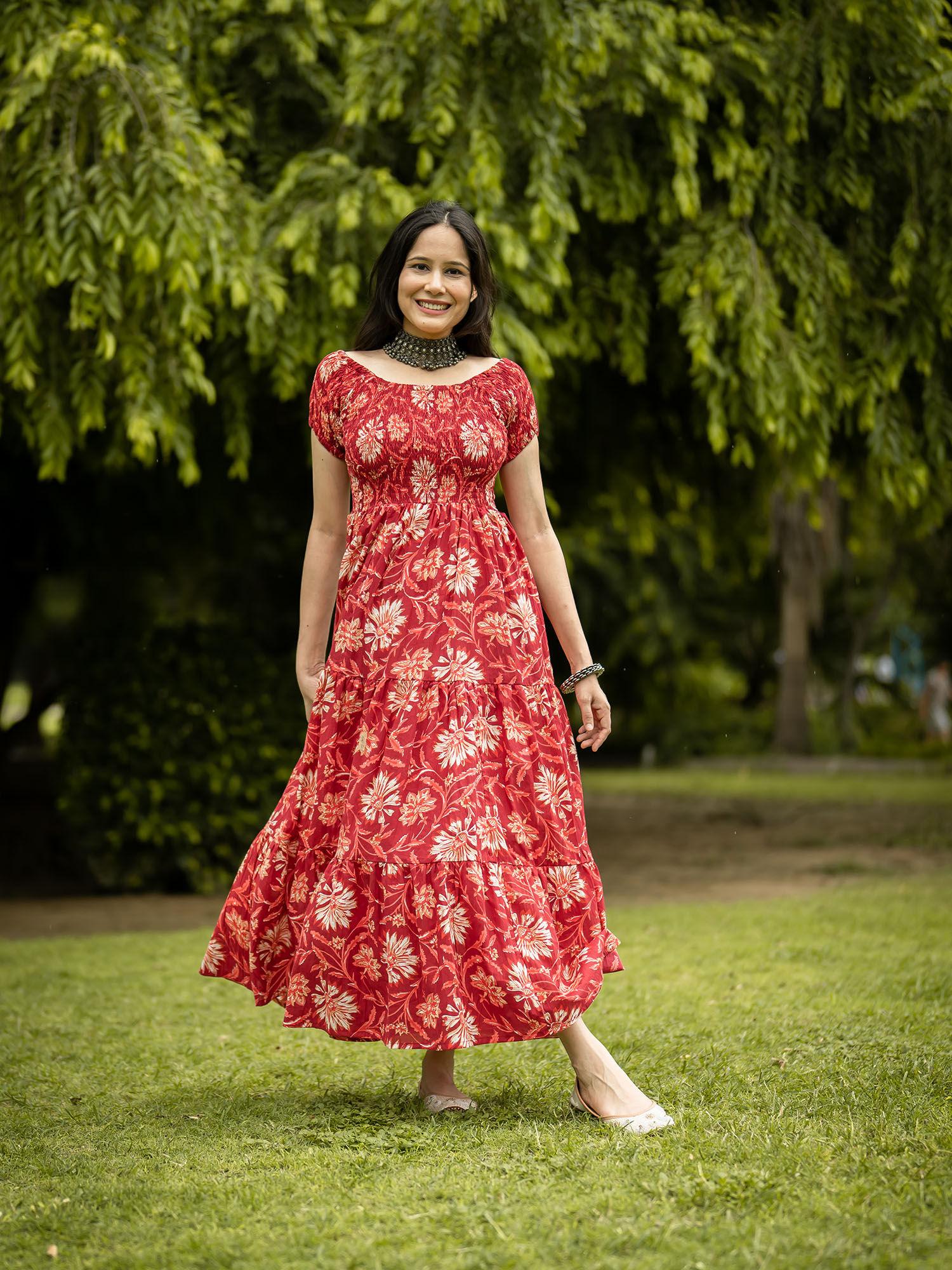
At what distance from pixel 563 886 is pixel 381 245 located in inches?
154

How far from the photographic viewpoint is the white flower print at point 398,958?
3307mm

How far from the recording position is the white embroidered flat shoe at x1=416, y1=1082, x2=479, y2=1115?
3.60 m

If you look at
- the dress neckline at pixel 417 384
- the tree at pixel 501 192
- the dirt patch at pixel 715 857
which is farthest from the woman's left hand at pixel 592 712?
the dirt patch at pixel 715 857

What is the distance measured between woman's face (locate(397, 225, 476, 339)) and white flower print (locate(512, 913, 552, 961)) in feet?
4.90

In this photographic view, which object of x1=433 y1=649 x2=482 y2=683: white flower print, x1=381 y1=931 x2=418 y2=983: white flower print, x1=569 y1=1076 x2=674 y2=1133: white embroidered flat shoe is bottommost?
x1=569 y1=1076 x2=674 y2=1133: white embroidered flat shoe

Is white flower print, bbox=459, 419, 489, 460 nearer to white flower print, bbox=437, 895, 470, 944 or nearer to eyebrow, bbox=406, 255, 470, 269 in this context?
eyebrow, bbox=406, 255, 470, 269

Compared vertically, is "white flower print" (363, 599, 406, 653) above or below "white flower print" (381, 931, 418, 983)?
above

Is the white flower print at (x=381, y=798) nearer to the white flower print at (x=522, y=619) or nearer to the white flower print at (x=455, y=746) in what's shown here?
the white flower print at (x=455, y=746)

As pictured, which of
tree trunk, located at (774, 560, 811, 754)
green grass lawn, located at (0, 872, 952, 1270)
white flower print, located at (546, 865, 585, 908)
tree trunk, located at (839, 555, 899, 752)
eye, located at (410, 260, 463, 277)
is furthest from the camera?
tree trunk, located at (839, 555, 899, 752)

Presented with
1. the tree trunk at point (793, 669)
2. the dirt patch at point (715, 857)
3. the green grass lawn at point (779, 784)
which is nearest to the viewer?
the dirt patch at point (715, 857)

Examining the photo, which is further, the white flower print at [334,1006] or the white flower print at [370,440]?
the white flower print at [370,440]

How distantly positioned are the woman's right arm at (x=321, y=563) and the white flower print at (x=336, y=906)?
528 millimetres

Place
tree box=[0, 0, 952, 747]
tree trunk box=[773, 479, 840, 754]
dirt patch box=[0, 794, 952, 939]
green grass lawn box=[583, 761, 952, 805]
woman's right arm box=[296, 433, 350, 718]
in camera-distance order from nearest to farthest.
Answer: woman's right arm box=[296, 433, 350, 718] < tree box=[0, 0, 952, 747] < dirt patch box=[0, 794, 952, 939] < green grass lawn box=[583, 761, 952, 805] < tree trunk box=[773, 479, 840, 754]

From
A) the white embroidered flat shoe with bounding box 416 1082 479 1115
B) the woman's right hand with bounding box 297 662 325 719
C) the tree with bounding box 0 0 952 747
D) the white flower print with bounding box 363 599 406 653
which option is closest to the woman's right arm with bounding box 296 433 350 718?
the woman's right hand with bounding box 297 662 325 719
